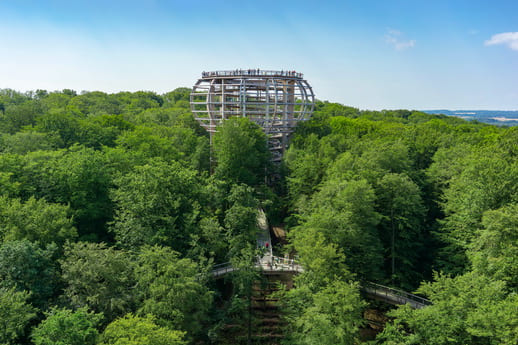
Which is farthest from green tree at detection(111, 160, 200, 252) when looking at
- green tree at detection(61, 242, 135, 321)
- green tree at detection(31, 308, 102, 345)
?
green tree at detection(31, 308, 102, 345)

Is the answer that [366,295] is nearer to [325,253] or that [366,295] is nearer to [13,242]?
[325,253]

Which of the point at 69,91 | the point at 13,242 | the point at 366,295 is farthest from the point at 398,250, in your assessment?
the point at 69,91

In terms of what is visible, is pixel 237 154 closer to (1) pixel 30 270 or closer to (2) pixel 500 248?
(1) pixel 30 270

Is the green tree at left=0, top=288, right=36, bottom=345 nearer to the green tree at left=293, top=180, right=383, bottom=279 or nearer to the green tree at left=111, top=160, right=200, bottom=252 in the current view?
the green tree at left=111, top=160, right=200, bottom=252

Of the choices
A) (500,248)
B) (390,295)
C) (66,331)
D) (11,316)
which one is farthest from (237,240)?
(500,248)

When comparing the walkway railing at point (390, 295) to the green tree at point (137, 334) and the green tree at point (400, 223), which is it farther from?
the green tree at point (137, 334)

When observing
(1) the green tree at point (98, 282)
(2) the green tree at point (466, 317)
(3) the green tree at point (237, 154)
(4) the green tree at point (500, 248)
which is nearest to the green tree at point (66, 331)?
(1) the green tree at point (98, 282)
